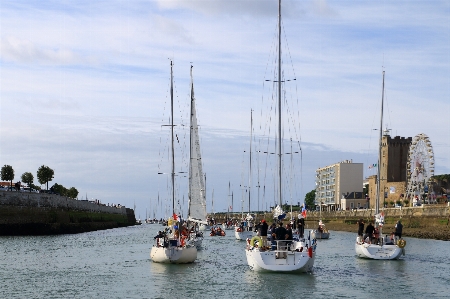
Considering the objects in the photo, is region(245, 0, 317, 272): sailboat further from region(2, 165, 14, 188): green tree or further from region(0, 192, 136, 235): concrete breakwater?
region(2, 165, 14, 188): green tree

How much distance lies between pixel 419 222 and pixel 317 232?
20.9m

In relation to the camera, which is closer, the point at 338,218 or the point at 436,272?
the point at 436,272

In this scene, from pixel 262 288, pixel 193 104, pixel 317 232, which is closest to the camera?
pixel 262 288

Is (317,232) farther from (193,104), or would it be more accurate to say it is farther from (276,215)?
(276,215)

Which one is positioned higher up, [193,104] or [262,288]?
[193,104]

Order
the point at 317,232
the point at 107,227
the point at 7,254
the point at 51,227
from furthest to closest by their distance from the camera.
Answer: the point at 107,227
the point at 51,227
the point at 317,232
the point at 7,254

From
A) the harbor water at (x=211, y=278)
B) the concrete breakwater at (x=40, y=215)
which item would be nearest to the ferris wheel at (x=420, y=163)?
the concrete breakwater at (x=40, y=215)

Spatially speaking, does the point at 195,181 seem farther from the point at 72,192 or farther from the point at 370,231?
the point at 72,192

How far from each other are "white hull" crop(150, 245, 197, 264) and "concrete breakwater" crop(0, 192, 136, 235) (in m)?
47.7

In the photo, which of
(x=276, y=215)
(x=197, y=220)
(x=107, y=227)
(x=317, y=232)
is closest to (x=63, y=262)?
(x=197, y=220)

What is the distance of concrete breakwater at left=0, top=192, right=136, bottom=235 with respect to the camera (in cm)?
9275

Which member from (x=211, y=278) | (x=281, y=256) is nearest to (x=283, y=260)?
(x=281, y=256)

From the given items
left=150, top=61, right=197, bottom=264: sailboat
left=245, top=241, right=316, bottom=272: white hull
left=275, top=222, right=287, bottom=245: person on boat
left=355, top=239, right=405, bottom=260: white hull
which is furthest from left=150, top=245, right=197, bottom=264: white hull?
left=355, top=239, right=405, bottom=260: white hull

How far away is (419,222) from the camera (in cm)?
10594
